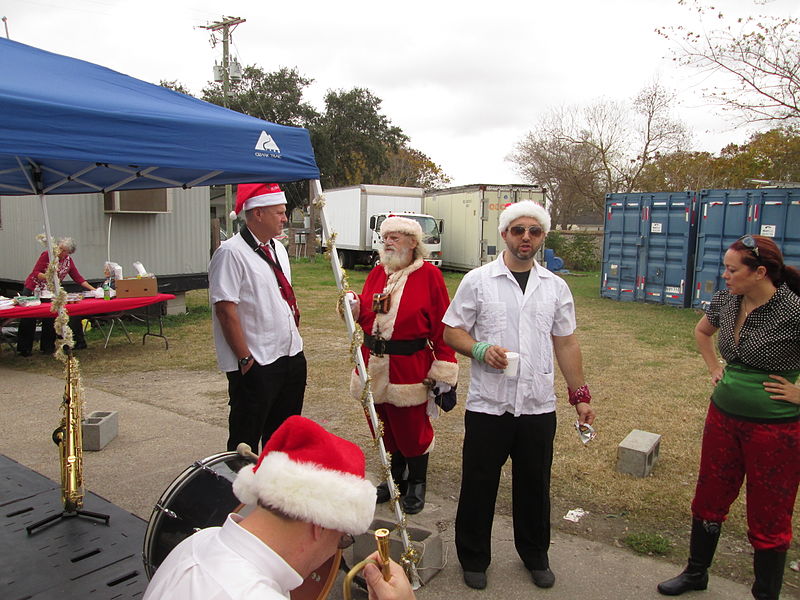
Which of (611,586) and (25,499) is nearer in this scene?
(611,586)

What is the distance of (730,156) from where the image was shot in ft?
82.7

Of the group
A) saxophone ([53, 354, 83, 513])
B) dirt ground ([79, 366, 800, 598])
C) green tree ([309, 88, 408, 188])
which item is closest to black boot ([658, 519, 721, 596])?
dirt ground ([79, 366, 800, 598])

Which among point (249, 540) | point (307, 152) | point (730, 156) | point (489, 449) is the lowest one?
point (489, 449)

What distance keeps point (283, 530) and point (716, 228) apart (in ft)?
42.8

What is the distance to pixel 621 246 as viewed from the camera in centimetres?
1462

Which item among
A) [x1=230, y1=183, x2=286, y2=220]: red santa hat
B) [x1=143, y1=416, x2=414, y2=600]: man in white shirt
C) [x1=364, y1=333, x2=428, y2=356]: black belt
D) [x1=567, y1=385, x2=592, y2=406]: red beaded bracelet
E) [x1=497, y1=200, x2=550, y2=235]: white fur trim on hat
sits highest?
[x1=230, y1=183, x2=286, y2=220]: red santa hat

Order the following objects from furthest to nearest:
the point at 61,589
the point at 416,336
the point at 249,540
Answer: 1. the point at 416,336
2. the point at 61,589
3. the point at 249,540

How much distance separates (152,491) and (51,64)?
279 cm

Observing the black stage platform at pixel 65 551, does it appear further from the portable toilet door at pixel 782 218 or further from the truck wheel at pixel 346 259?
the truck wheel at pixel 346 259

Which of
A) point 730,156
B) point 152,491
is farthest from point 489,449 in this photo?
point 730,156

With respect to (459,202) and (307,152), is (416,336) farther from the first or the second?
(459,202)

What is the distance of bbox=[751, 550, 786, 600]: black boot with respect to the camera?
277cm

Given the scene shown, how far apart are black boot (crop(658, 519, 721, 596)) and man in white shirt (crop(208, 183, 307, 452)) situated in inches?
89.7

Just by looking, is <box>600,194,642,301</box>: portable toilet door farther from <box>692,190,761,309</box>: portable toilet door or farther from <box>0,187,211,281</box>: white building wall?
<box>0,187,211,281</box>: white building wall
